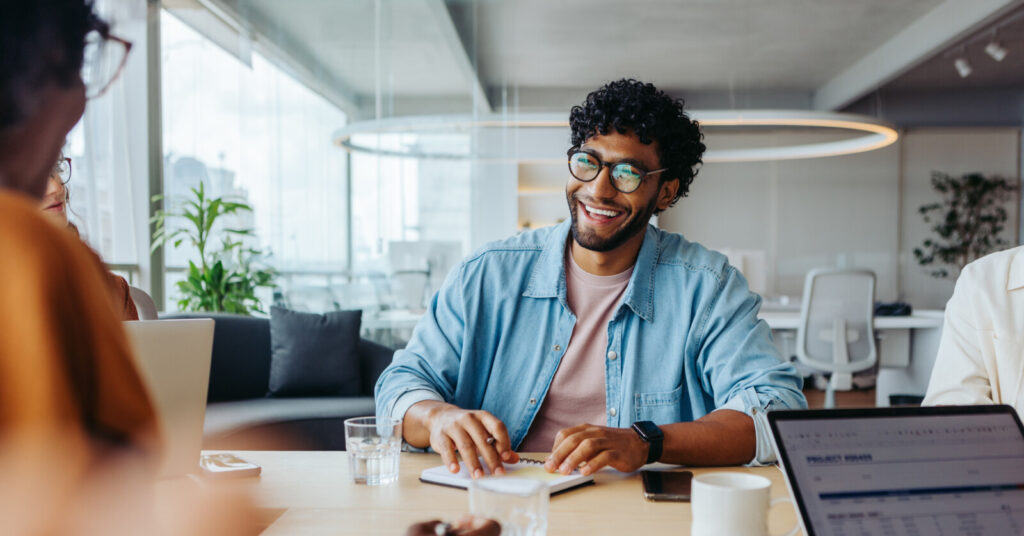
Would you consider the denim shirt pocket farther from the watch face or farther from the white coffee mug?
the white coffee mug

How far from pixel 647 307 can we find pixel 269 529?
92 cm

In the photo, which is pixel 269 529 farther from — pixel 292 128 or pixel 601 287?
pixel 292 128

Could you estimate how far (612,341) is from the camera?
164cm

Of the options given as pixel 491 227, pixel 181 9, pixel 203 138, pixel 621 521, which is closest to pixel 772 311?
pixel 491 227

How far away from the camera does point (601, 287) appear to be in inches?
68.7

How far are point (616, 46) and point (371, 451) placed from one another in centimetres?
645

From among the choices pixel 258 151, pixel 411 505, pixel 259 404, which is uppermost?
pixel 258 151

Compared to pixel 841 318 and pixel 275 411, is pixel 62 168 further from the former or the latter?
pixel 841 318

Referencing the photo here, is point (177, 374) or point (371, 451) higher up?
point (177, 374)

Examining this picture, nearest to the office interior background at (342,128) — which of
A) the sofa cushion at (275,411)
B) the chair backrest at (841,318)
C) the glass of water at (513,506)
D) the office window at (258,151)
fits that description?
the office window at (258,151)

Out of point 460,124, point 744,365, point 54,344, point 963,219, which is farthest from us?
point 963,219

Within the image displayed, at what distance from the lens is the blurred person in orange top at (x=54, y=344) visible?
0.30 m

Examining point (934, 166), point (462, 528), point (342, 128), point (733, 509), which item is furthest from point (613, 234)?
point (934, 166)

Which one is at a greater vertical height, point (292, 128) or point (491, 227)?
point (292, 128)
